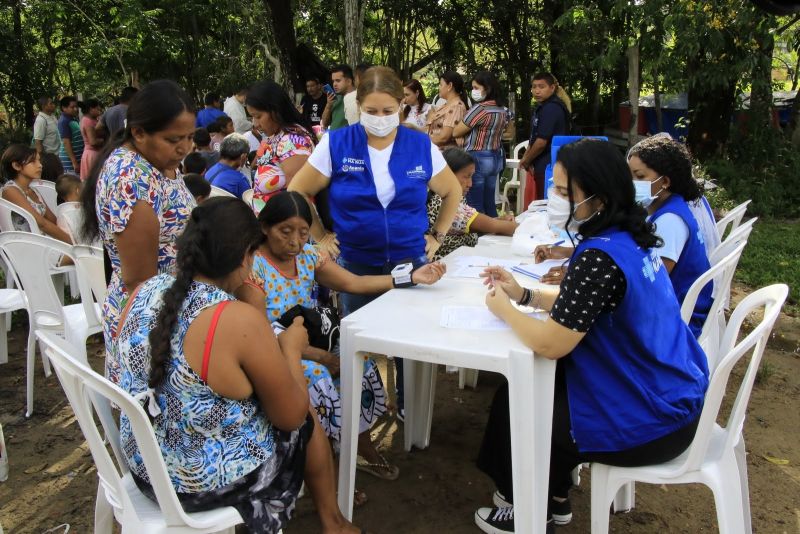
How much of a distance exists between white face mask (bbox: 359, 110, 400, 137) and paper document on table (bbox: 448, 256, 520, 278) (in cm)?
67

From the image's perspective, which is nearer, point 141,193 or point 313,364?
point 141,193

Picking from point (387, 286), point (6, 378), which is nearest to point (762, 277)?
point (387, 286)

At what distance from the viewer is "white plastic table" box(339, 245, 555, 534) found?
6.39ft

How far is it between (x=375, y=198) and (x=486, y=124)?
341cm

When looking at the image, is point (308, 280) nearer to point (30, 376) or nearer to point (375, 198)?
point (375, 198)

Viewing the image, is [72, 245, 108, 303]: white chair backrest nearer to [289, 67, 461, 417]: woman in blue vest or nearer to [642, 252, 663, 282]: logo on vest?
[289, 67, 461, 417]: woman in blue vest

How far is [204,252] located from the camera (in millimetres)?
1696

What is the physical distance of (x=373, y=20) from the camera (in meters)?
13.2

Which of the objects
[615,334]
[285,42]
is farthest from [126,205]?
[285,42]

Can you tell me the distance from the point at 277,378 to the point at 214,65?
14349 millimetres

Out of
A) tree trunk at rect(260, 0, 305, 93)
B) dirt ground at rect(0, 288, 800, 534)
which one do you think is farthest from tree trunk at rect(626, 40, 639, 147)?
dirt ground at rect(0, 288, 800, 534)

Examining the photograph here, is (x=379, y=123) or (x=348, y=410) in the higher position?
(x=379, y=123)

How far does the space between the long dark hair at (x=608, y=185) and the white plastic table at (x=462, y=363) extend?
1.50 ft

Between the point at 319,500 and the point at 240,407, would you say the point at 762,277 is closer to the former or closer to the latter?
the point at 319,500
